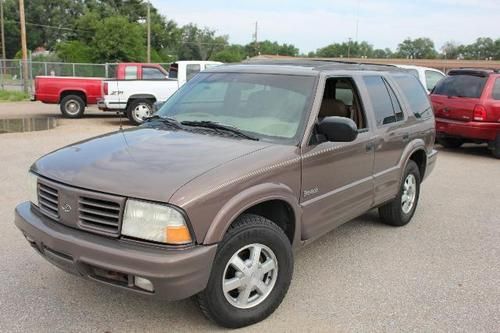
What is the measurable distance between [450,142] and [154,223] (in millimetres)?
10472

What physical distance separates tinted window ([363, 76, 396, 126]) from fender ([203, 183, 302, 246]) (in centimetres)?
174

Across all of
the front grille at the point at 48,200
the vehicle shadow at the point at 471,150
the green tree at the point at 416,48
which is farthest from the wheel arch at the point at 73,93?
the green tree at the point at 416,48

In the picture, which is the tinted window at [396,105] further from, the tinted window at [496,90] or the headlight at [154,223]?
the tinted window at [496,90]

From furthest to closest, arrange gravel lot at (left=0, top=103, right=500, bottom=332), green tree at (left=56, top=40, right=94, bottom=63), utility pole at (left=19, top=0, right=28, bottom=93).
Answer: green tree at (left=56, top=40, right=94, bottom=63) → utility pole at (left=19, top=0, right=28, bottom=93) → gravel lot at (left=0, top=103, right=500, bottom=332)

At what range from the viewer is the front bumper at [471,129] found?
1038 centimetres

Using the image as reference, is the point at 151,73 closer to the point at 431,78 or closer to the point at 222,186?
the point at 431,78

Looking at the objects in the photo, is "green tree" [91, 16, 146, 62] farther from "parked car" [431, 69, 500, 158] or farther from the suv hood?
the suv hood

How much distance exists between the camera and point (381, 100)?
522cm

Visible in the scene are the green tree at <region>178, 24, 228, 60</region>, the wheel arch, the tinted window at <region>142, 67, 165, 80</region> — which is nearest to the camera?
the tinted window at <region>142, 67, 165, 80</region>

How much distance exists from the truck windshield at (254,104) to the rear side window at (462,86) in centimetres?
760

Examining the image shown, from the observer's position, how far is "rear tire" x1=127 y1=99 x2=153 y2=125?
14.5 metres

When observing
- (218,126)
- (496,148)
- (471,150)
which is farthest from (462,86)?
(218,126)

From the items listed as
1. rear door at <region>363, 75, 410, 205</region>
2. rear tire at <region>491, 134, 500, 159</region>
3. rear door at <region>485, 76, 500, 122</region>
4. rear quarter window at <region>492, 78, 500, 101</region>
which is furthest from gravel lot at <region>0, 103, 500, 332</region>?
rear quarter window at <region>492, 78, 500, 101</region>

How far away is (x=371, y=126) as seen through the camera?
4.92 m
